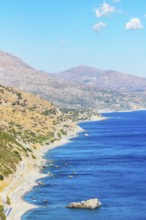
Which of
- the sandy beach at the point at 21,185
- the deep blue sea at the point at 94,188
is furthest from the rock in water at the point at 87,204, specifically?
the sandy beach at the point at 21,185

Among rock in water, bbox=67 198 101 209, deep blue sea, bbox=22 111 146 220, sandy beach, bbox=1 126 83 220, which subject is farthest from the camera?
rock in water, bbox=67 198 101 209

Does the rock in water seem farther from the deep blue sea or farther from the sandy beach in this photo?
the sandy beach

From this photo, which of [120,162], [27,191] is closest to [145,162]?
[120,162]

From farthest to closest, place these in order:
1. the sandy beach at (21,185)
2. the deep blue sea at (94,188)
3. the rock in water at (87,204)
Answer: the rock in water at (87,204) → the sandy beach at (21,185) → the deep blue sea at (94,188)

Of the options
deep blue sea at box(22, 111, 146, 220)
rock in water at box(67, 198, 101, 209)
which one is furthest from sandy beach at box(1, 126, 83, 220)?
rock in water at box(67, 198, 101, 209)

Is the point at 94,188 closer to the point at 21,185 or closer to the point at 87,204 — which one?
the point at 21,185

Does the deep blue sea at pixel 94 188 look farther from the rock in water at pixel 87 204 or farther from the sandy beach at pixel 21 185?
the sandy beach at pixel 21 185

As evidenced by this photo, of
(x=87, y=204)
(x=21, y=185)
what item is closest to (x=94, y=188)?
(x=21, y=185)

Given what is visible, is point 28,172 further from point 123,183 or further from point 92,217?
point 92,217
